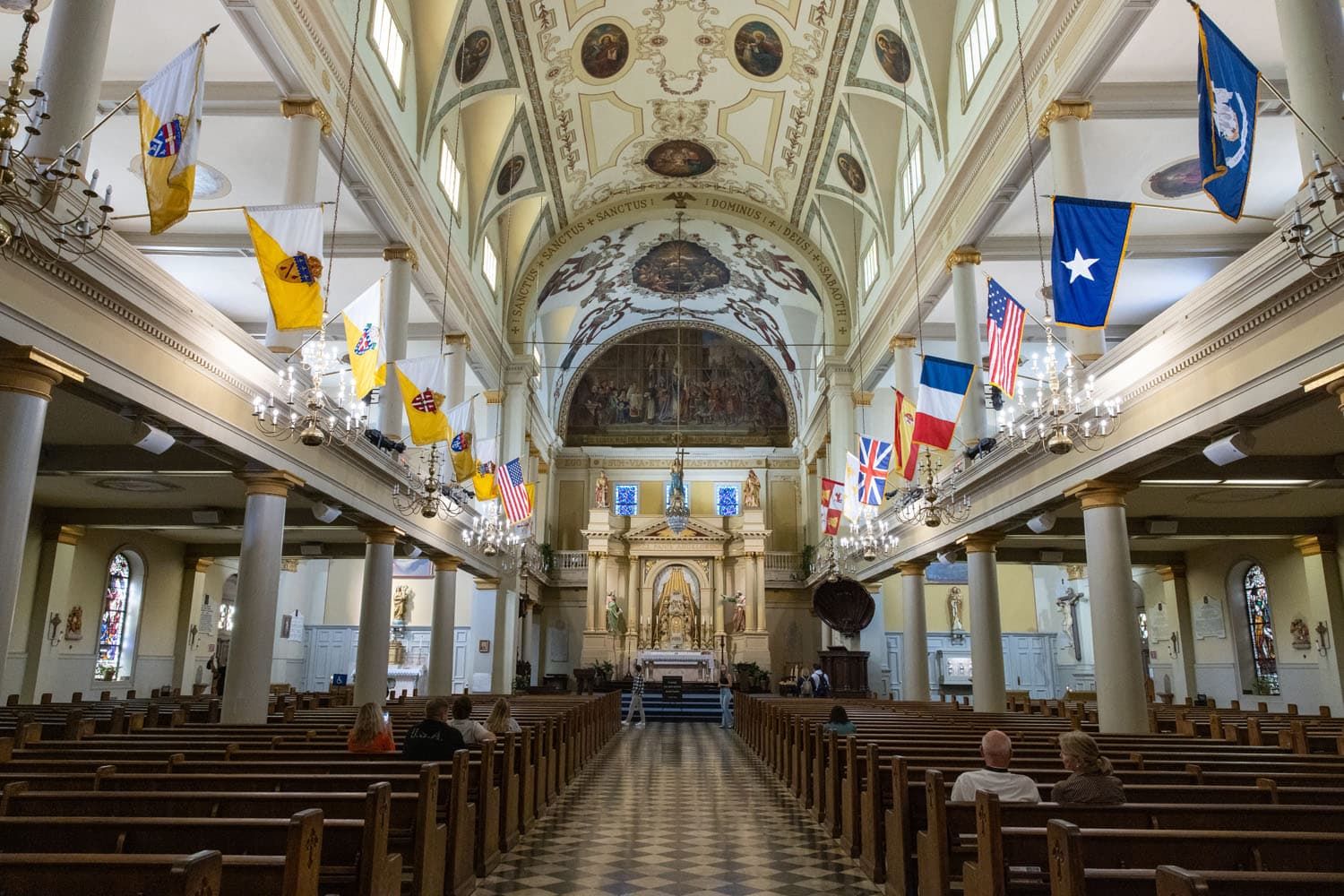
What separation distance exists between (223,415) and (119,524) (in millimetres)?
10589

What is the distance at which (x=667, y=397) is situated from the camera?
3844 centimetres

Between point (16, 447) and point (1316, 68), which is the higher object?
point (1316, 68)

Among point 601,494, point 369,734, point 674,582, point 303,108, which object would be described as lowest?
point 369,734

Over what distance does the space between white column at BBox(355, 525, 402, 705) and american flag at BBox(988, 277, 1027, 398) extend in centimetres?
1053

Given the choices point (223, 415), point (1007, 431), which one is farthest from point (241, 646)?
point (1007, 431)

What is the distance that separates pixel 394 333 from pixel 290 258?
680 cm

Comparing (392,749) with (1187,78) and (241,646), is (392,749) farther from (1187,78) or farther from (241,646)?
(1187,78)

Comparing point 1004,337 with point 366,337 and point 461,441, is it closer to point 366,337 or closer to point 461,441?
point 366,337

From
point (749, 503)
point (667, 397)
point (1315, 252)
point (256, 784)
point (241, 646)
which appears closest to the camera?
point (256, 784)

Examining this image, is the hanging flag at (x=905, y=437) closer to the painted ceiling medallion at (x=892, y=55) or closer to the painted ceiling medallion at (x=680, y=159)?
the painted ceiling medallion at (x=892, y=55)

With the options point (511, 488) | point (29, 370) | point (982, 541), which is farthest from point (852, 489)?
point (29, 370)

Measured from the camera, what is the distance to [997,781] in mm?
5312

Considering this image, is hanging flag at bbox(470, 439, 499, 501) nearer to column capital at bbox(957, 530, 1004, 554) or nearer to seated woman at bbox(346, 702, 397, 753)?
column capital at bbox(957, 530, 1004, 554)

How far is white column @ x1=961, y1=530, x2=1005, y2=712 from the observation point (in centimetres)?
1559
